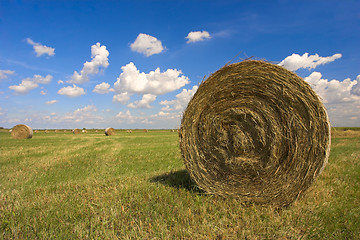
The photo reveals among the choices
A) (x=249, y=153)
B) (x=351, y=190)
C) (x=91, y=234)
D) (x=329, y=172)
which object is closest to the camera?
(x=91, y=234)

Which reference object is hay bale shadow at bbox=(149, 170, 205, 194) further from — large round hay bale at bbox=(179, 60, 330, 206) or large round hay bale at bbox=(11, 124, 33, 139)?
large round hay bale at bbox=(11, 124, 33, 139)

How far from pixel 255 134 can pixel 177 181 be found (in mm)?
2256

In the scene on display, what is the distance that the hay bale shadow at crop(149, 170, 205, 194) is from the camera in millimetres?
4660

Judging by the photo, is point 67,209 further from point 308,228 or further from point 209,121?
point 308,228

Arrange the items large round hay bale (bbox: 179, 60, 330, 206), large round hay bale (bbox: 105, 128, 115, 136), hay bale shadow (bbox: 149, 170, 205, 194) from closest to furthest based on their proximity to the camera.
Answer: large round hay bale (bbox: 179, 60, 330, 206) → hay bale shadow (bbox: 149, 170, 205, 194) → large round hay bale (bbox: 105, 128, 115, 136)

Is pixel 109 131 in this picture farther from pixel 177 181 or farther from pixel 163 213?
pixel 163 213

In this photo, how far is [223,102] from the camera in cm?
435

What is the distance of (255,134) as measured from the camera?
416 centimetres

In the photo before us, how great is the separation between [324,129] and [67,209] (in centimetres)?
472

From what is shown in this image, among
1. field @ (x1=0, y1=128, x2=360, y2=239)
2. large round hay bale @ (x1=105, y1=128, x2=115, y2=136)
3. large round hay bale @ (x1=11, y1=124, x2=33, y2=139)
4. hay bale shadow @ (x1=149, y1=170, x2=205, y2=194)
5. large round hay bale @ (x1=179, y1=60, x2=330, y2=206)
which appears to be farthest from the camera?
large round hay bale @ (x1=105, y1=128, x2=115, y2=136)

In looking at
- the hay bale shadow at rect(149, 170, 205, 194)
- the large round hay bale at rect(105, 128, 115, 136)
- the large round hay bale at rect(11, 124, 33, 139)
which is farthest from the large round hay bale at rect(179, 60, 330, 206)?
the large round hay bale at rect(105, 128, 115, 136)

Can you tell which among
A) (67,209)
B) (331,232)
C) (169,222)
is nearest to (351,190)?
(331,232)

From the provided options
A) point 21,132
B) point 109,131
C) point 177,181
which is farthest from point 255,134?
point 109,131

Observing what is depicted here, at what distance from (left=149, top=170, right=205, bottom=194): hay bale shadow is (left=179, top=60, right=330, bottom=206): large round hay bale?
32 centimetres
